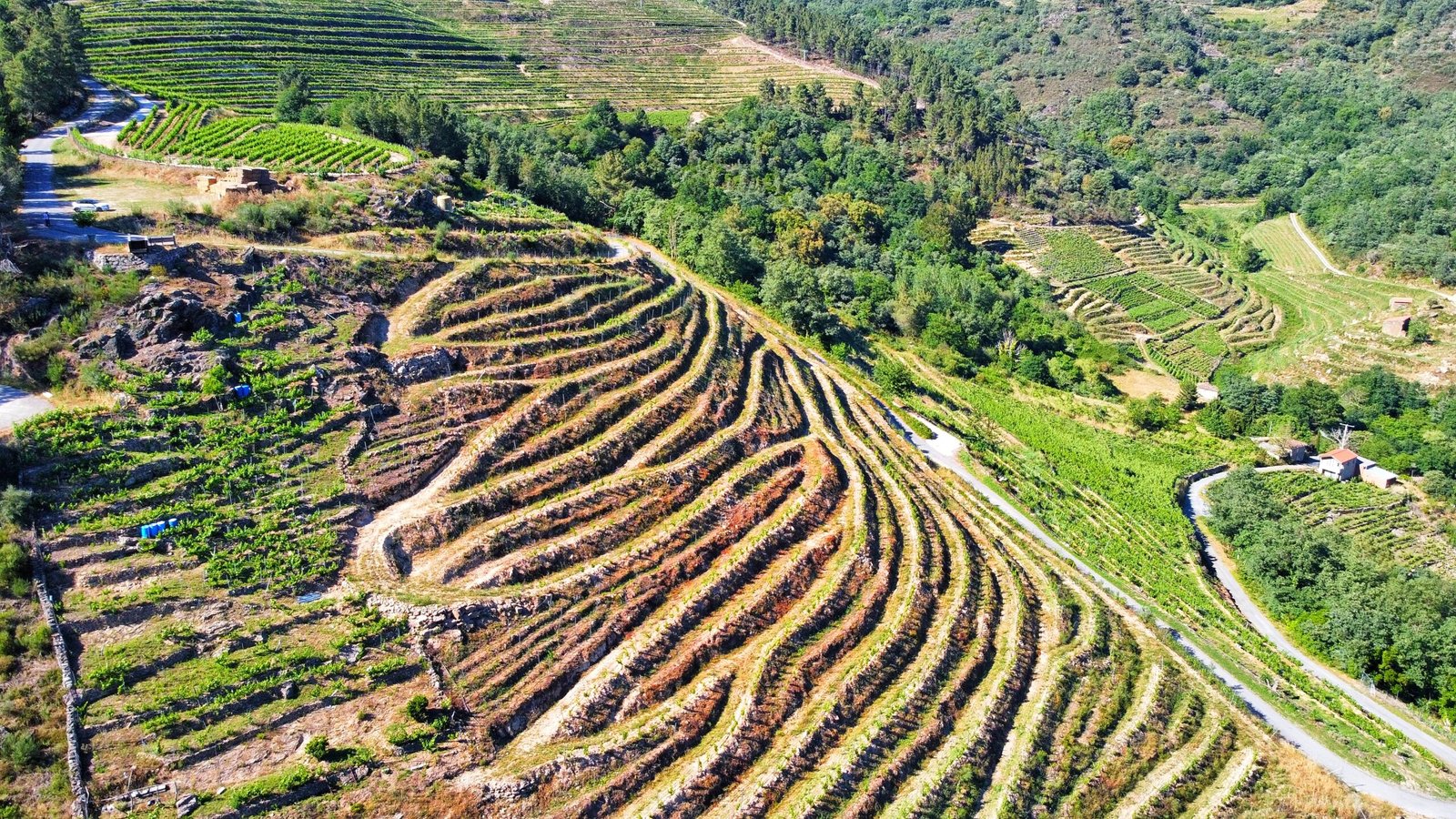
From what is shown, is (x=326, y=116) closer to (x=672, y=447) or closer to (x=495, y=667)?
(x=672, y=447)

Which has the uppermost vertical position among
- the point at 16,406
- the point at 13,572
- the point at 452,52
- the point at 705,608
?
the point at 452,52

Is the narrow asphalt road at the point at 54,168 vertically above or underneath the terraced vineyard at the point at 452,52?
underneath

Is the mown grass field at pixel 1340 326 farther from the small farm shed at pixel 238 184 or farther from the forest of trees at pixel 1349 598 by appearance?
the small farm shed at pixel 238 184

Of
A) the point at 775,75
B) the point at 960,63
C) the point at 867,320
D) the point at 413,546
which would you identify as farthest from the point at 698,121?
the point at 960,63

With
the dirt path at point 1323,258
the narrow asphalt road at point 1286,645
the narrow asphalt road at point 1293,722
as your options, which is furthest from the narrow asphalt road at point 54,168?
the dirt path at point 1323,258

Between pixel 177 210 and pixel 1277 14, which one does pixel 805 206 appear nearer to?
pixel 177 210

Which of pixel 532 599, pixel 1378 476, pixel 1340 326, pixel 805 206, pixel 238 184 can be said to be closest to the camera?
pixel 532 599

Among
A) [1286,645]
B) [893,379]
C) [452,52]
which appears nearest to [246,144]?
[893,379]
